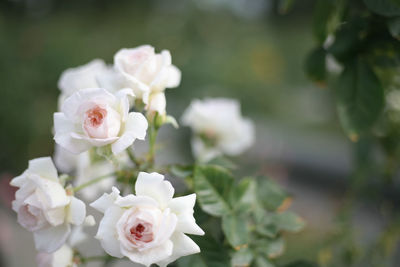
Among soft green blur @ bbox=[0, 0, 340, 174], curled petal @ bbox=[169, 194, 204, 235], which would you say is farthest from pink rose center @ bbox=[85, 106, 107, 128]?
soft green blur @ bbox=[0, 0, 340, 174]

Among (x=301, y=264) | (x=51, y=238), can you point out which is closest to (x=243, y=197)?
(x=301, y=264)

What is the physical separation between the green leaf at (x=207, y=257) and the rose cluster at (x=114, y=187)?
0.03 metres

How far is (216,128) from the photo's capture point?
0.70 m

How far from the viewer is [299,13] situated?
27.2 ft

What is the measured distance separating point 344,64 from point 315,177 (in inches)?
111

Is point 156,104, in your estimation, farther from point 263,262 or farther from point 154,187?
point 263,262

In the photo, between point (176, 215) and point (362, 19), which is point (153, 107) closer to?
point (176, 215)

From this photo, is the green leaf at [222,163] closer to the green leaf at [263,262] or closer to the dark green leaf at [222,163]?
the dark green leaf at [222,163]

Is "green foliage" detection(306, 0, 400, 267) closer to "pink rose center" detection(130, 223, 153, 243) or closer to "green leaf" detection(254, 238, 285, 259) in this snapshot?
"green leaf" detection(254, 238, 285, 259)

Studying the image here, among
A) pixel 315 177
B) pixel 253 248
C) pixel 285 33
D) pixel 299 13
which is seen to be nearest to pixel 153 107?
pixel 253 248

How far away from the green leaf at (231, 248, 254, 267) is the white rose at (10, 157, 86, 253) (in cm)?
19

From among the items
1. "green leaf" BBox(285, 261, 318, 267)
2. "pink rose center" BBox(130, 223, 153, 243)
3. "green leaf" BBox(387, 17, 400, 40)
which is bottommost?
"green leaf" BBox(285, 261, 318, 267)

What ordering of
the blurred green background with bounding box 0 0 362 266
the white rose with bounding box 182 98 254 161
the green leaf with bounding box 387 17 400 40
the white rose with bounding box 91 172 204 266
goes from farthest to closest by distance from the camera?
1. the blurred green background with bounding box 0 0 362 266
2. the white rose with bounding box 182 98 254 161
3. the green leaf with bounding box 387 17 400 40
4. the white rose with bounding box 91 172 204 266

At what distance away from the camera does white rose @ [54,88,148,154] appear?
397mm
